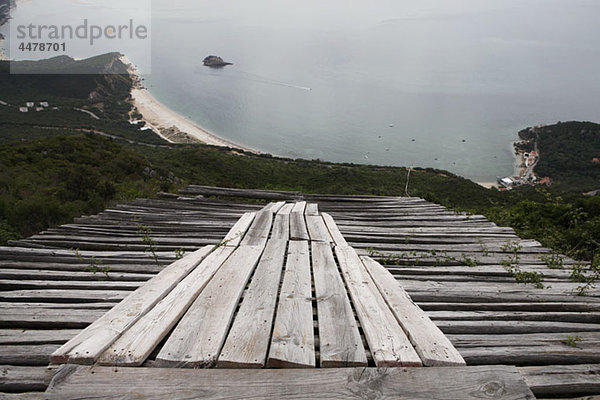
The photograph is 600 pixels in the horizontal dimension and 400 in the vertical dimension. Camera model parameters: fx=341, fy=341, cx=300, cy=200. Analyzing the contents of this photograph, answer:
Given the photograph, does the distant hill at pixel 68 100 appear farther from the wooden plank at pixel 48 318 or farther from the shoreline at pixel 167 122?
the wooden plank at pixel 48 318

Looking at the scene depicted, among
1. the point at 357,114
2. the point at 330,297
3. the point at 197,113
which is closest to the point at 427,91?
the point at 357,114

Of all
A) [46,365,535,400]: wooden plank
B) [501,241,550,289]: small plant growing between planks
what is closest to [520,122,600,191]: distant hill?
[501,241,550,289]: small plant growing between planks

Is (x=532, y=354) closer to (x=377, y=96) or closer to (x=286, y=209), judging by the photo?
(x=286, y=209)

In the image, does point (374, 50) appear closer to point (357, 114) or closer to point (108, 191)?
point (357, 114)

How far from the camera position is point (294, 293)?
8.95 ft

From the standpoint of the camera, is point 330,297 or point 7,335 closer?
point 7,335

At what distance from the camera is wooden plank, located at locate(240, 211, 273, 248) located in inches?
165

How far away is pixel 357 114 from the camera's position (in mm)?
76375

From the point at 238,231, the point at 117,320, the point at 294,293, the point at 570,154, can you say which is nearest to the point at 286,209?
the point at 238,231

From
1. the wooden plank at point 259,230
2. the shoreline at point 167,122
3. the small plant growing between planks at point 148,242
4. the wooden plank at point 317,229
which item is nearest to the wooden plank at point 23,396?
the small plant growing between planks at point 148,242

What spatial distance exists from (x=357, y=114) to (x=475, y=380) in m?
78.1

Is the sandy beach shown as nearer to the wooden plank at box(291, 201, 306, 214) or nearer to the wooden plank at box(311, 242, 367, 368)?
the wooden plank at box(291, 201, 306, 214)

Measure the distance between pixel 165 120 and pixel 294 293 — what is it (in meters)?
73.1

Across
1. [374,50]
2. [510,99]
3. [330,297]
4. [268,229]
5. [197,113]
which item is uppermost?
[374,50]
